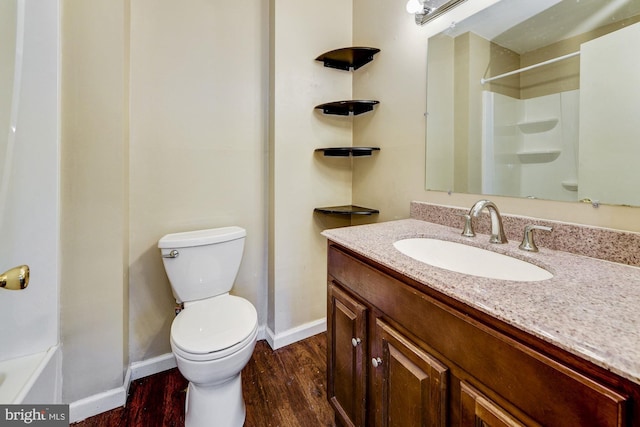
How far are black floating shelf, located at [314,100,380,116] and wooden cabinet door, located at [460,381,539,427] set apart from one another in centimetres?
149

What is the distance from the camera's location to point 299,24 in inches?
69.8

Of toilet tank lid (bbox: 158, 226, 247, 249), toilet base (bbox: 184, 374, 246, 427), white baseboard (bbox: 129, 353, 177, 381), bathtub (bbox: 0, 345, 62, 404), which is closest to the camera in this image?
bathtub (bbox: 0, 345, 62, 404)

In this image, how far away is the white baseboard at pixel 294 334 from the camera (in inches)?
72.9

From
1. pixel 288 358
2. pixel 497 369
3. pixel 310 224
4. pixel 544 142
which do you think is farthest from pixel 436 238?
pixel 288 358

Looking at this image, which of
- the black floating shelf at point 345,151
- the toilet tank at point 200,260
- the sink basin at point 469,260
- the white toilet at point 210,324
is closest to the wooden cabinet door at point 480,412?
the sink basin at point 469,260

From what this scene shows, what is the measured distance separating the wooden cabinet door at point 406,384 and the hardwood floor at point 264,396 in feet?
1.94

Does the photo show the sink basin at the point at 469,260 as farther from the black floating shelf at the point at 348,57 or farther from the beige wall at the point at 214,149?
the black floating shelf at the point at 348,57

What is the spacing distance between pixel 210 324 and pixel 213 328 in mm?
41

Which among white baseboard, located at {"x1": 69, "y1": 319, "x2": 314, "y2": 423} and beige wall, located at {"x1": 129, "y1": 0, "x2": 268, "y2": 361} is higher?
beige wall, located at {"x1": 129, "y1": 0, "x2": 268, "y2": 361}

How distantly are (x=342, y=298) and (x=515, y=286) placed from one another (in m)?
0.61

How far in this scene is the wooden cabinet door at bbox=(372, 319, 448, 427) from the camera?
2.29 feet

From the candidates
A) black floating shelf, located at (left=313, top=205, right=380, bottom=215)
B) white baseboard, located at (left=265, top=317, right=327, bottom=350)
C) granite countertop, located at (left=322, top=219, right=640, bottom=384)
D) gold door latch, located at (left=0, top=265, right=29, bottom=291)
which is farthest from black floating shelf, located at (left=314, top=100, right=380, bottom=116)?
gold door latch, located at (left=0, top=265, right=29, bottom=291)

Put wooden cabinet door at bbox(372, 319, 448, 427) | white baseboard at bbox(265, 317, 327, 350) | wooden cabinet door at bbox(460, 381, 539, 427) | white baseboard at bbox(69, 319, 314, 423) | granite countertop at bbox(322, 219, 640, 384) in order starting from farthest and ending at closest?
white baseboard at bbox(265, 317, 327, 350), white baseboard at bbox(69, 319, 314, 423), wooden cabinet door at bbox(372, 319, 448, 427), wooden cabinet door at bbox(460, 381, 539, 427), granite countertop at bbox(322, 219, 640, 384)

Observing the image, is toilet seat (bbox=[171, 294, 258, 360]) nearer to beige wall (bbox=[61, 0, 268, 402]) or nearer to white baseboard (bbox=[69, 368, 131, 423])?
beige wall (bbox=[61, 0, 268, 402])
